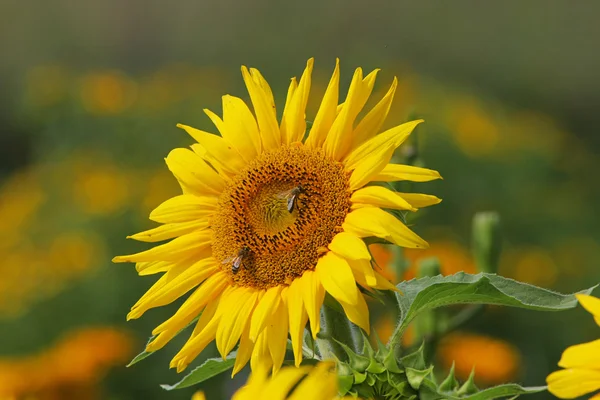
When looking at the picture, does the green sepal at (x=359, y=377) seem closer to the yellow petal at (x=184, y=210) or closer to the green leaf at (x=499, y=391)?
the green leaf at (x=499, y=391)

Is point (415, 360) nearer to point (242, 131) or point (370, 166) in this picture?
point (370, 166)

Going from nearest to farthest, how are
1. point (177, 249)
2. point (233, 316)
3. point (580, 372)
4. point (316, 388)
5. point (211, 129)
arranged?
point (316, 388), point (580, 372), point (233, 316), point (177, 249), point (211, 129)

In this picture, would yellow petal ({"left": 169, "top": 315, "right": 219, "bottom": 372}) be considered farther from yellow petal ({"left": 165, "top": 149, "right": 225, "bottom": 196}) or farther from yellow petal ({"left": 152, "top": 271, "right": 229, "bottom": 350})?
yellow petal ({"left": 165, "top": 149, "right": 225, "bottom": 196})

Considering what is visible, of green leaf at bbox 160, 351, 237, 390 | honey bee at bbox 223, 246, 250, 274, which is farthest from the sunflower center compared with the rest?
green leaf at bbox 160, 351, 237, 390

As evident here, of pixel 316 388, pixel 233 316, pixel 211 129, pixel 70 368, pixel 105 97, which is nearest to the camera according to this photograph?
pixel 316 388

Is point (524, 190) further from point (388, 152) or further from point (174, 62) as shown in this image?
point (174, 62)

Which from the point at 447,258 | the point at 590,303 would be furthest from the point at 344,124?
the point at 447,258

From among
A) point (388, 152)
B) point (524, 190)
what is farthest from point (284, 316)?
point (524, 190)
